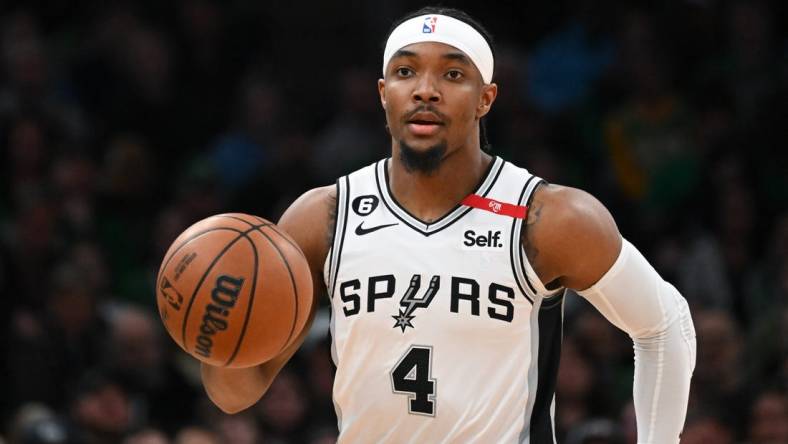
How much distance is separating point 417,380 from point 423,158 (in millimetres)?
773

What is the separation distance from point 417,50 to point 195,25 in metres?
7.27

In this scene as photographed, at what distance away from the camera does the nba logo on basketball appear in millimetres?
5070

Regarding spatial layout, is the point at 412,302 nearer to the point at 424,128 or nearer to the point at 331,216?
the point at 331,216

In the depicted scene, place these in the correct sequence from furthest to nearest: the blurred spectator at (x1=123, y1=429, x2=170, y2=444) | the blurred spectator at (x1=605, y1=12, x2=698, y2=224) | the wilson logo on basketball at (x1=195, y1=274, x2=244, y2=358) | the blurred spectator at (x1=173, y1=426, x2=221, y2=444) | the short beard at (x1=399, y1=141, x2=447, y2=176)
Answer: the blurred spectator at (x1=605, y1=12, x2=698, y2=224) → the blurred spectator at (x1=173, y1=426, x2=221, y2=444) → the blurred spectator at (x1=123, y1=429, x2=170, y2=444) → the short beard at (x1=399, y1=141, x2=447, y2=176) → the wilson logo on basketball at (x1=195, y1=274, x2=244, y2=358)

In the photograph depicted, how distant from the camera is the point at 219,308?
15.4 ft

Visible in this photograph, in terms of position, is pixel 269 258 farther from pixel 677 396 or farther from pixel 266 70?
pixel 266 70

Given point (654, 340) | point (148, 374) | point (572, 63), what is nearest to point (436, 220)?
point (654, 340)

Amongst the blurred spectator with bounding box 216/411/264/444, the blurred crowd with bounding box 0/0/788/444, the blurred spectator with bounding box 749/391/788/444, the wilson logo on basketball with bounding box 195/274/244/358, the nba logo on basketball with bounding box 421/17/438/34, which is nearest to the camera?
the wilson logo on basketball with bounding box 195/274/244/358

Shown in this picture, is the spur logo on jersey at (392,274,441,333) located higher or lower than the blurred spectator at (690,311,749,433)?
higher

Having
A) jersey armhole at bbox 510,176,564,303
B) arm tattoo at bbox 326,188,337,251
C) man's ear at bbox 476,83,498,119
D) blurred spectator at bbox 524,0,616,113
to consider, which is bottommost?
jersey armhole at bbox 510,176,564,303

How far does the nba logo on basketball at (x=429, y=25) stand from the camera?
200 inches

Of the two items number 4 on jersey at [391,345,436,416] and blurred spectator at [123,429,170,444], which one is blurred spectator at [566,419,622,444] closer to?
blurred spectator at [123,429,170,444]

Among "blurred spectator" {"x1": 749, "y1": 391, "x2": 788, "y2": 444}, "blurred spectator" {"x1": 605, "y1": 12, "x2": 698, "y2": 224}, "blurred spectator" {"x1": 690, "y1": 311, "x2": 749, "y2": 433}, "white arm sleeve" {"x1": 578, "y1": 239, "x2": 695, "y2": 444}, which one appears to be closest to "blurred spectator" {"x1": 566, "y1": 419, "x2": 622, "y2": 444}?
"blurred spectator" {"x1": 749, "y1": 391, "x2": 788, "y2": 444}

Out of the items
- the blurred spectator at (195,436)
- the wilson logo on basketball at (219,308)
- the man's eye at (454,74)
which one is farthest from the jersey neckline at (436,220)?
the blurred spectator at (195,436)
